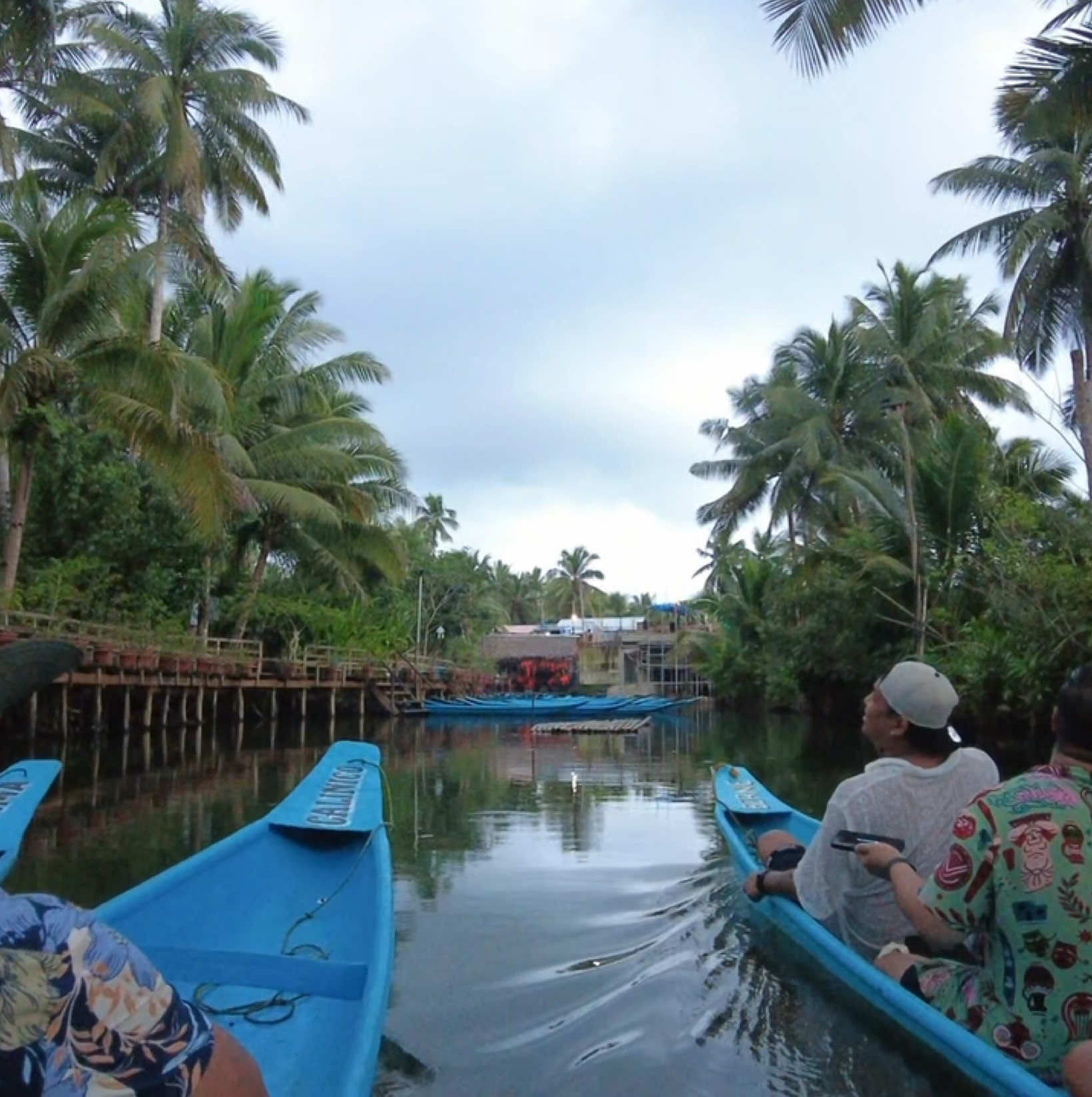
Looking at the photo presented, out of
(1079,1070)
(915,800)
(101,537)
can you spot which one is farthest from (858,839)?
(101,537)

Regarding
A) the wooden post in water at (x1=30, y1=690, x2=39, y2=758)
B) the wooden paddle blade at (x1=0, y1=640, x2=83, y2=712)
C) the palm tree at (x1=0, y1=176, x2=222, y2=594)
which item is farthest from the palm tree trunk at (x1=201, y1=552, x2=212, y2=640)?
the wooden paddle blade at (x1=0, y1=640, x2=83, y2=712)

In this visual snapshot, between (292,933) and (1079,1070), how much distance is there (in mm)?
3595

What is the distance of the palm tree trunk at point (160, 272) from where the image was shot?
60.7ft

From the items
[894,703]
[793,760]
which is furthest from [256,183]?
[894,703]

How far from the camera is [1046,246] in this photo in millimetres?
16922

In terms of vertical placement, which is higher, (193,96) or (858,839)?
(193,96)

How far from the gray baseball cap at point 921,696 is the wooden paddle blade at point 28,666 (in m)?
2.59

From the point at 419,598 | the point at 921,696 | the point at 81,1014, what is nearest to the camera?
the point at 81,1014

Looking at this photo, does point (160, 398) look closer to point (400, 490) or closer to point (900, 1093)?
point (900, 1093)

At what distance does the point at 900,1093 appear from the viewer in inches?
137

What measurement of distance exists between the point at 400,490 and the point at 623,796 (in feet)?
60.5

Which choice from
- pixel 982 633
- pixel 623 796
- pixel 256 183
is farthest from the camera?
pixel 256 183

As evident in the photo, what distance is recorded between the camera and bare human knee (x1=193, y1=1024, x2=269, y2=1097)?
164cm

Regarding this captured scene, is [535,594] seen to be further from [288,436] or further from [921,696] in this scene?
[921,696]
